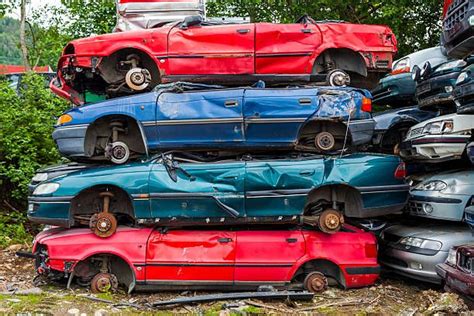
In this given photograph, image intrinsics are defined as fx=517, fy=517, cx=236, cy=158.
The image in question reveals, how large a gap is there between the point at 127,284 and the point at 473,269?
13.9 feet

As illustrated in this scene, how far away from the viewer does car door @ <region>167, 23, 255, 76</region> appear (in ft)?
24.0

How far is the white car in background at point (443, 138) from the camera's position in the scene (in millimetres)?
6980

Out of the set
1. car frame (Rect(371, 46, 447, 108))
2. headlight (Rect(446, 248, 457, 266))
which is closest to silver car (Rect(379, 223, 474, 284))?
headlight (Rect(446, 248, 457, 266))

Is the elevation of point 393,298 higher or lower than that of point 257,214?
lower

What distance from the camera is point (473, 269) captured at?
5.49 meters

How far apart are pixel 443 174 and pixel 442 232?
87cm

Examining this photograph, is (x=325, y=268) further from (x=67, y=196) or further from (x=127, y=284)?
(x=67, y=196)

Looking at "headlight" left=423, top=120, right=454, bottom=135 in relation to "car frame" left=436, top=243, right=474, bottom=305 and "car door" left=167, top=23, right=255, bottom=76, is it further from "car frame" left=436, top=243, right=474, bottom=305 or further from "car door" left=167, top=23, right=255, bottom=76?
"car door" left=167, top=23, right=255, bottom=76

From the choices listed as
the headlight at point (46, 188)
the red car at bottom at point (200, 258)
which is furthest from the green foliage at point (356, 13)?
the headlight at point (46, 188)

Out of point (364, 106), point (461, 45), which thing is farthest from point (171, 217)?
point (461, 45)

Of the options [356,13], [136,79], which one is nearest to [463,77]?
[136,79]

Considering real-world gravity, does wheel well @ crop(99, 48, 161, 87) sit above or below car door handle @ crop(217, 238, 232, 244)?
above

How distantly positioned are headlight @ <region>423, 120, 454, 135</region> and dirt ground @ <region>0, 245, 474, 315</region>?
85.2 inches

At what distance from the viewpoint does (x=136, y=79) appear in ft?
24.1
